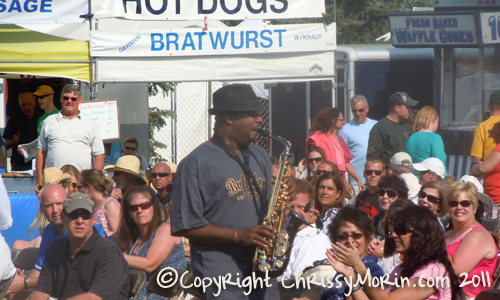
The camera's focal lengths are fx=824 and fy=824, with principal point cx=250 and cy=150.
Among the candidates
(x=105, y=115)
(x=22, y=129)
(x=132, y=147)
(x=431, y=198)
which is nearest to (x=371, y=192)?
(x=431, y=198)

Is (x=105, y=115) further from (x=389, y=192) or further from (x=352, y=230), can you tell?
(x=352, y=230)

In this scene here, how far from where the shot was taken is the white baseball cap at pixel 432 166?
29.6 ft

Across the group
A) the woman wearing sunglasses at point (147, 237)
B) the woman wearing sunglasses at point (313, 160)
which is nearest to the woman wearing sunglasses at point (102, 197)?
the woman wearing sunglasses at point (147, 237)

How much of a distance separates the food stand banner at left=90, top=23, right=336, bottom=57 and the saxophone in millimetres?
5934

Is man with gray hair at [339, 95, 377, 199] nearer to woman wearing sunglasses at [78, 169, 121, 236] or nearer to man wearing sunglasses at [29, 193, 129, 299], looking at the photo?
woman wearing sunglasses at [78, 169, 121, 236]

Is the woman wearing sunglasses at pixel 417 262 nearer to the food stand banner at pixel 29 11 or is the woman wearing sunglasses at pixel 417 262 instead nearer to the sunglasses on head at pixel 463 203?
the sunglasses on head at pixel 463 203

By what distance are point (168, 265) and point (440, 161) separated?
4211mm

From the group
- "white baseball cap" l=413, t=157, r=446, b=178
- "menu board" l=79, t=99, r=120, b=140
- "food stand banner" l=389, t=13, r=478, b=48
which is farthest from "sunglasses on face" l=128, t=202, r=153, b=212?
"food stand banner" l=389, t=13, r=478, b=48

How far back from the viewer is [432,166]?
29.7 feet

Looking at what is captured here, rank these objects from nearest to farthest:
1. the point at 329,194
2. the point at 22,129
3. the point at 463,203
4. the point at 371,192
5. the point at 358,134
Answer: the point at 463,203 → the point at 329,194 → the point at 371,192 → the point at 358,134 → the point at 22,129

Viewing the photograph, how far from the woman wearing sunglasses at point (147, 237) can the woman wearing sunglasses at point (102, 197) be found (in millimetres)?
1344

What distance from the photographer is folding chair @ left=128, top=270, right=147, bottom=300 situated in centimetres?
556

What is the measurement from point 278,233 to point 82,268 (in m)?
1.75

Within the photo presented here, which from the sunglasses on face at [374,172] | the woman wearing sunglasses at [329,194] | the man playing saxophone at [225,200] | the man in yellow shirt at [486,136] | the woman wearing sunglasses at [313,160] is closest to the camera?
the man playing saxophone at [225,200]
